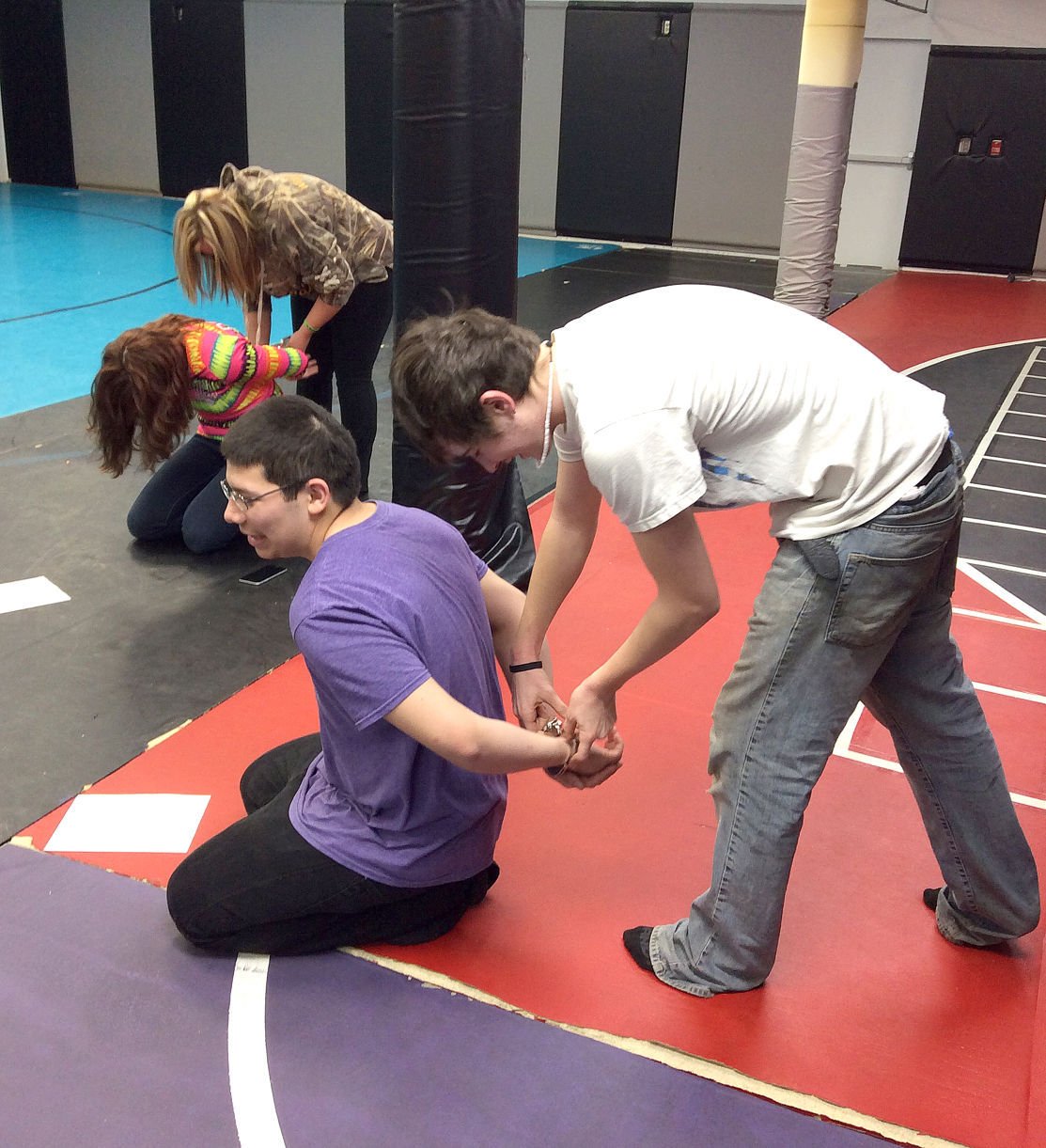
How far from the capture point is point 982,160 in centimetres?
1127

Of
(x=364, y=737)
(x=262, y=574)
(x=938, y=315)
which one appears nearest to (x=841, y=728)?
(x=364, y=737)

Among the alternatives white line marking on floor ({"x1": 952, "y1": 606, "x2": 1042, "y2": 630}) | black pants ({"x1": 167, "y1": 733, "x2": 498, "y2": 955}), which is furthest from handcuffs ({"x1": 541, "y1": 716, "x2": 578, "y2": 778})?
white line marking on floor ({"x1": 952, "y1": 606, "x2": 1042, "y2": 630})

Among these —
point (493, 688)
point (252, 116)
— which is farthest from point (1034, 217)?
point (493, 688)

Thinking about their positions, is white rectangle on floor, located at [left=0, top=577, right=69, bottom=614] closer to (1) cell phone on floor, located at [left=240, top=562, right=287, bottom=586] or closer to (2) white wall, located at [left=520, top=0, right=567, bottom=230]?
(1) cell phone on floor, located at [left=240, top=562, right=287, bottom=586]

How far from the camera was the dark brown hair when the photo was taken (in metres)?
3.80

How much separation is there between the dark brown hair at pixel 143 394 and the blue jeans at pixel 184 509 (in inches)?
11.8

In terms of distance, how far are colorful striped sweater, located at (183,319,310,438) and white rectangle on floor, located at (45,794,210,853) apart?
167 cm

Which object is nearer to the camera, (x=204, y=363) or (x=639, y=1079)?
(x=639, y=1079)

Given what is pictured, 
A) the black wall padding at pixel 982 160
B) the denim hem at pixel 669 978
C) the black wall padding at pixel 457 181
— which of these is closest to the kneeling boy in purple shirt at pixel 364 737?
the denim hem at pixel 669 978

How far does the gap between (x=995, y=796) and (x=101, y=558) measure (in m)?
3.24

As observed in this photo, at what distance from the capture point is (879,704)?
215 centimetres

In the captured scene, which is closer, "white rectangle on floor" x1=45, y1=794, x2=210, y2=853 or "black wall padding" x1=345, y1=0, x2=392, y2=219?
"white rectangle on floor" x1=45, y1=794, x2=210, y2=853

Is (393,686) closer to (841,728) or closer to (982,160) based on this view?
(841,728)

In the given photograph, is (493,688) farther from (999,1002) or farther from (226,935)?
(999,1002)
